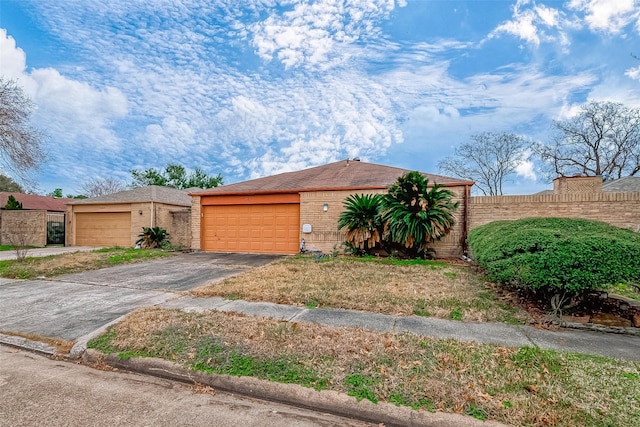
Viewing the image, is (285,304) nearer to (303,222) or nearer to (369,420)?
(369,420)

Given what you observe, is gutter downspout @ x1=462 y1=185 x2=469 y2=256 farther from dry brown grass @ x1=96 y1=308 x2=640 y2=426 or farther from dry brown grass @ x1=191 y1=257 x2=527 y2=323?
dry brown grass @ x1=96 y1=308 x2=640 y2=426

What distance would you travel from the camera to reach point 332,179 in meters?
12.2

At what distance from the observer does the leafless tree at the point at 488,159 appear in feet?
79.9

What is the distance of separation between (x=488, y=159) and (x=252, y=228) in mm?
21909

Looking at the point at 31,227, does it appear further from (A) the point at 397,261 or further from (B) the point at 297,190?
(A) the point at 397,261

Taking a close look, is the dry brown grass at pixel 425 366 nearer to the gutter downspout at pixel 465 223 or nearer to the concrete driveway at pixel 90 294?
the concrete driveway at pixel 90 294

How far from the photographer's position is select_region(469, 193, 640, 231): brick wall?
27.0 feet

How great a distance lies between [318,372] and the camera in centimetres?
270

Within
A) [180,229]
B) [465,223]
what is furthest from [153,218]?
[465,223]

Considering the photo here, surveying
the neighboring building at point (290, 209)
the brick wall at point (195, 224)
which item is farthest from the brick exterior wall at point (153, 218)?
the neighboring building at point (290, 209)

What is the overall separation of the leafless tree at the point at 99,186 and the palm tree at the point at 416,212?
37.4m

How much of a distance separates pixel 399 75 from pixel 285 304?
Result: 9.50 m

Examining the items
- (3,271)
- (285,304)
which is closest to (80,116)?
(3,271)

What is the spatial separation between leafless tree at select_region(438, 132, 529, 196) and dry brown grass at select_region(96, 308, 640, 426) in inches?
1005
